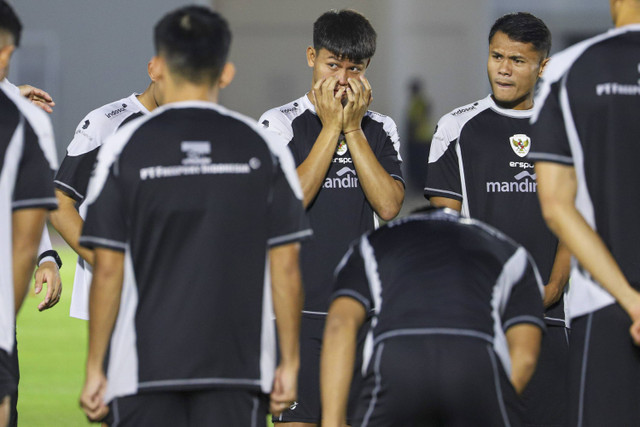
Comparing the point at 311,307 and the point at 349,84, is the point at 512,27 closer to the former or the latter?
the point at 349,84

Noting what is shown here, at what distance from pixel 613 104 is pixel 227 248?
1.45m

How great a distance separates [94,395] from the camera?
4.00 m

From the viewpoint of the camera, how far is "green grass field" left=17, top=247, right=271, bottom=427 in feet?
28.2

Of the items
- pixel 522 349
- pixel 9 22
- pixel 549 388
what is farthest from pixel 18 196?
pixel 549 388

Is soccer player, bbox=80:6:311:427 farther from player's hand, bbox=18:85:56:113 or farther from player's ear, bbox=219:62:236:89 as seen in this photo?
player's hand, bbox=18:85:56:113

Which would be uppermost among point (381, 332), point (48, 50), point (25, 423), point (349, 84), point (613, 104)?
point (48, 50)

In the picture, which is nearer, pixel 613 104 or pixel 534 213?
pixel 613 104

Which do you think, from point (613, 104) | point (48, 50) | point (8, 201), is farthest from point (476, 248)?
point (48, 50)

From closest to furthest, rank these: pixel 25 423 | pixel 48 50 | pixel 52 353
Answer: pixel 25 423
pixel 52 353
pixel 48 50

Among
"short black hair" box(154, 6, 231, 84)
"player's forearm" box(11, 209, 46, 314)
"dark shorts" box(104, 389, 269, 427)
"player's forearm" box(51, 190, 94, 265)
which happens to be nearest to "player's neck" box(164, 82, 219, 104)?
"short black hair" box(154, 6, 231, 84)

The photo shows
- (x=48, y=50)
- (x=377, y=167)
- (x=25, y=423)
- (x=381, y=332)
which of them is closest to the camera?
(x=381, y=332)

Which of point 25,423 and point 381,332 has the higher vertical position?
point 381,332

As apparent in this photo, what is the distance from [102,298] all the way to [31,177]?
0.58 metres

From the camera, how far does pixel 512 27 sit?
20.1 ft
